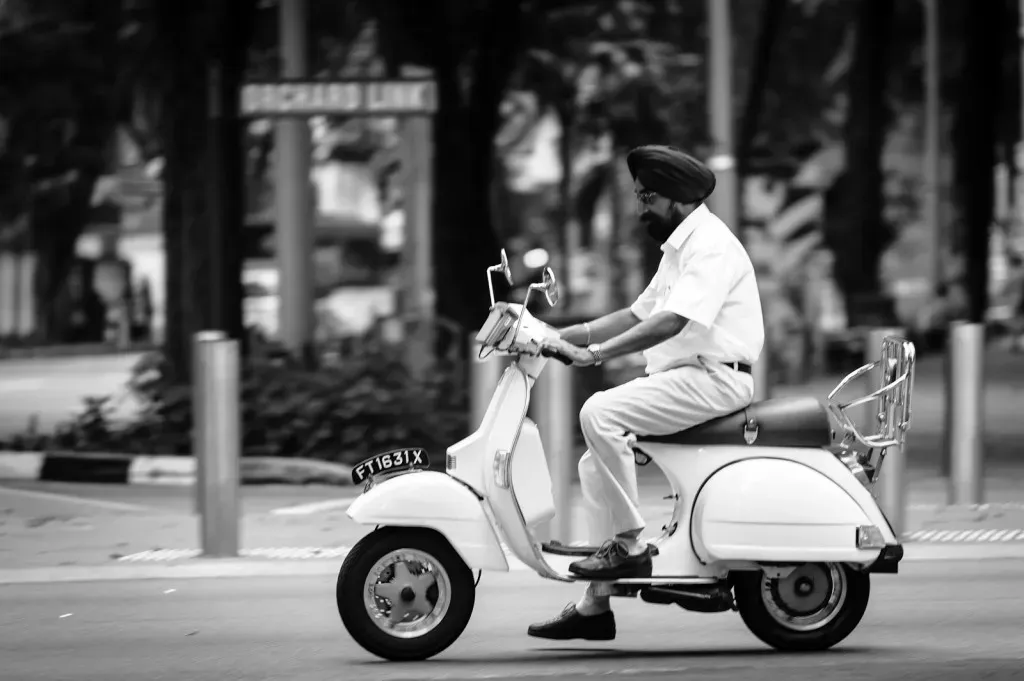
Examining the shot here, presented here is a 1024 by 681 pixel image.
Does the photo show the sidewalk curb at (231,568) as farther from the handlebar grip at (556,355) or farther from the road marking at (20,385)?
the road marking at (20,385)

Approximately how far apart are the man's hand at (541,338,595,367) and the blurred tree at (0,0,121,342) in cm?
1437

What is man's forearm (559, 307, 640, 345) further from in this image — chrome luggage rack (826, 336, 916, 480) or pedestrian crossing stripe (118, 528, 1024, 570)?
pedestrian crossing stripe (118, 528, 1024, 570)

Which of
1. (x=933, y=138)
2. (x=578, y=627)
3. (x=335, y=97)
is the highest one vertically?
(x=933, y=138)

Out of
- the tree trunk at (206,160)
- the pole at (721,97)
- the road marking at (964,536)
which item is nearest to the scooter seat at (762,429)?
the road marking at (964,536)

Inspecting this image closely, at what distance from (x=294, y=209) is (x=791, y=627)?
12.3 meters

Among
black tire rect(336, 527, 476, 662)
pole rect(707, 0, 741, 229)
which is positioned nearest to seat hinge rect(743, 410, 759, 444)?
black tire rect(336, 527, 476, 662)

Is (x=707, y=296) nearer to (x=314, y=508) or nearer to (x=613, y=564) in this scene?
(x=613, y=564)

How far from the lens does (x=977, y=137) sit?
3133 cm

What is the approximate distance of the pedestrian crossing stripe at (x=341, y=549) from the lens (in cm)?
1001

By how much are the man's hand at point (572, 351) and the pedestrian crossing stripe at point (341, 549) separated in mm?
2961

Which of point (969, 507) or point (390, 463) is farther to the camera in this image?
point (969, 507)

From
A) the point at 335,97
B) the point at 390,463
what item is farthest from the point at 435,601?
the point at 335,97

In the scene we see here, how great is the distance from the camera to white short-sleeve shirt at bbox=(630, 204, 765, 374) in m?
6.93

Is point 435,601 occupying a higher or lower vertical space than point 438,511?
lower
